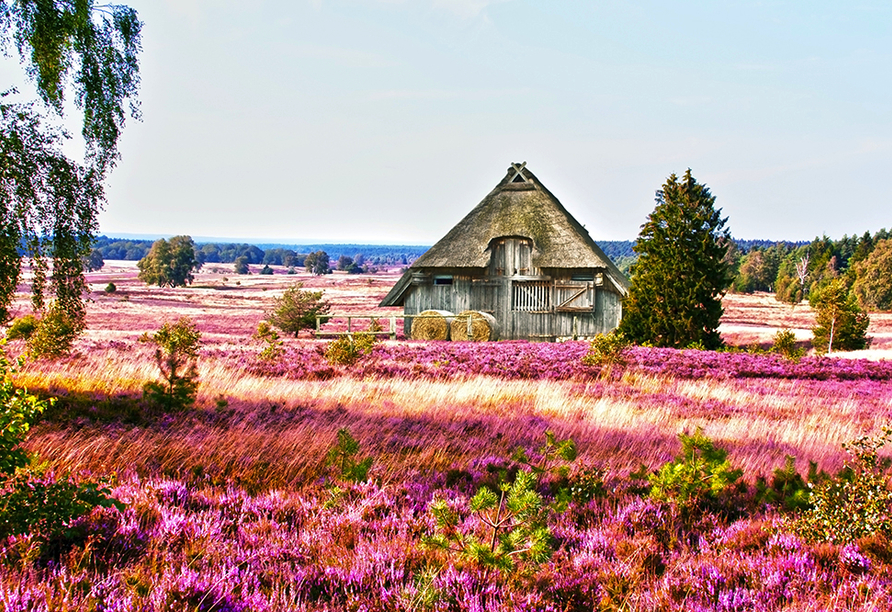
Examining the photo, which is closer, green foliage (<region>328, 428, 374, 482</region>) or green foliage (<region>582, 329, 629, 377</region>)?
green foliage (<region>328, 428, 374, 482</region>)

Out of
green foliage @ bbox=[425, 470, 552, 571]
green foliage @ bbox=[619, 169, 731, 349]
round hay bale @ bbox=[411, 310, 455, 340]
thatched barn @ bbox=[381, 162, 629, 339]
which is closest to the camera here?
green foliage @ bbox=[425, 470, 552, 571]

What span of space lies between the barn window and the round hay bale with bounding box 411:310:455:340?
3102 mm

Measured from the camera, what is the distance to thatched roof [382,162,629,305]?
26.1m

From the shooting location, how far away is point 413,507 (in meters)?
4.68

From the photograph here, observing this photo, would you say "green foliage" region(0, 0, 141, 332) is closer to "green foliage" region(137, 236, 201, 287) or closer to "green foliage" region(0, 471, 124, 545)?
"green foliage" region(0, 471, 124, 545)

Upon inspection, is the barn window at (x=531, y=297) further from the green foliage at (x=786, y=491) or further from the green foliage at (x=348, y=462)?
the green foliage at (x=348, y=462)

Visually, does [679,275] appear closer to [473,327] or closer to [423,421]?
[473,327]

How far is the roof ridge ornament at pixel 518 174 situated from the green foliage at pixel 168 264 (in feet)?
244

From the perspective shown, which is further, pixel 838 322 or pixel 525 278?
pixel 838 322

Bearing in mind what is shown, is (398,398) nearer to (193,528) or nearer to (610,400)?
(610,400)

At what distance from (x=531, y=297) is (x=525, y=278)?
0.92 meters

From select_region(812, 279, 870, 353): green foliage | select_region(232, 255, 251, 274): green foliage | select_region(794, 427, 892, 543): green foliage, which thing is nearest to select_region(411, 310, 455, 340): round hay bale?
select_region(812, 279, 870, 353): green foliage

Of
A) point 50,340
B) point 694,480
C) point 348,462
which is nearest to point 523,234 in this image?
point 50,340

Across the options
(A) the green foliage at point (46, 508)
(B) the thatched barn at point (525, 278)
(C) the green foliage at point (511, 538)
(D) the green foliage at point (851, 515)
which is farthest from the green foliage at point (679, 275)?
(A) the green foliage at point (46, 508)
